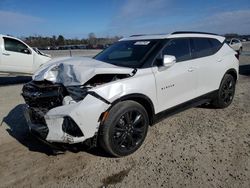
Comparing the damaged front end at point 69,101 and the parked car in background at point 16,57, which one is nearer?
the damaged front end at point 69,101

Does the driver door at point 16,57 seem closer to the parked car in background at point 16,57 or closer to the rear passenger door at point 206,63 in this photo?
the parked car in background at point 16,57

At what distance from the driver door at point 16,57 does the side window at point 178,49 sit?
760 centimetres

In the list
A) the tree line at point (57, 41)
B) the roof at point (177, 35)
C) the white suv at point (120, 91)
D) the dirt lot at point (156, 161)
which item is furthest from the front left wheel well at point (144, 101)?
the tree line at point (57, 41)

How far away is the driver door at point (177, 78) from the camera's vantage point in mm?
4297

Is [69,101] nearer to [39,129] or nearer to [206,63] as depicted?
[39,129]

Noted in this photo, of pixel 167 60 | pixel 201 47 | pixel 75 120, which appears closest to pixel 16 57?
pixel 201 47

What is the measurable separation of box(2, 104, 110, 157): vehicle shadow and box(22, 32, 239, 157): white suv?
232mm

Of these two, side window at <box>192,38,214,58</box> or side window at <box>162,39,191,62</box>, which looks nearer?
side window at <box>162,39,191,62</box>

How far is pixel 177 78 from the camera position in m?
4.55

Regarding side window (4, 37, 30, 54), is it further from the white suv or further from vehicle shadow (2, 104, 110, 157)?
the white suv

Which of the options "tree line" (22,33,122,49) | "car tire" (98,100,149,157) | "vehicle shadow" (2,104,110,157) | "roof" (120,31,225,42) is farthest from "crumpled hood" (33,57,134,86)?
"tree line" (22,33,122,49)

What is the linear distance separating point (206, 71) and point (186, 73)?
730 mm

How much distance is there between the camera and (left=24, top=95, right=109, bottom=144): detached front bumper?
132 inches

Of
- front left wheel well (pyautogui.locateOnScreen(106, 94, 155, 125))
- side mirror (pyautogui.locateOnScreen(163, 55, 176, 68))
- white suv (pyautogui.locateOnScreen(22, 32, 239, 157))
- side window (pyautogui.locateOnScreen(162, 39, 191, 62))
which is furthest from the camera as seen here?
side window (pyautogui.locateOnScreen(162, 39, 191, 62))
